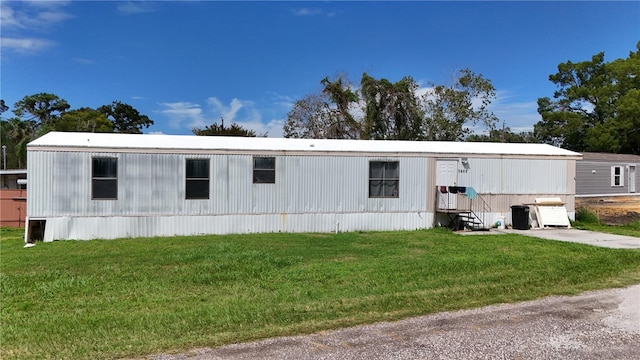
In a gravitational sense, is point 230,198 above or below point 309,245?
above

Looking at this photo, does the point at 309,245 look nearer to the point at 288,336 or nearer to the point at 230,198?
the point at 230,198

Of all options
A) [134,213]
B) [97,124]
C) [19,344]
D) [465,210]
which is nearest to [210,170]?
[134,213]

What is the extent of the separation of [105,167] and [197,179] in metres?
2.33

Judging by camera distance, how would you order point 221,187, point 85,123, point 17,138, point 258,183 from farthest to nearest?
point 17,138, point 85,123, point 258,183, point 221,187

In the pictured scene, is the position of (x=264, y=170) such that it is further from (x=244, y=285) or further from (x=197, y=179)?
(x=244, y=285)

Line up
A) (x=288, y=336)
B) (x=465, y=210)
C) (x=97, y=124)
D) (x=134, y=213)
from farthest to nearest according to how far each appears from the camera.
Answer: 1. (x=97, y=124)
2. (x=465, y=210)
3. (x=134, y=213)
4. (x=288, y=336)

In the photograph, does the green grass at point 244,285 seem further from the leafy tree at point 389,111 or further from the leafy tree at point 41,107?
the leafy tree at point 41,107

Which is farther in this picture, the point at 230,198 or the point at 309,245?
the point at 230,198

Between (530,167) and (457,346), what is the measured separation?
11.9m

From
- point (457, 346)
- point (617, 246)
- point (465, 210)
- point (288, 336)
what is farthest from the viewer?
point (465, 210)

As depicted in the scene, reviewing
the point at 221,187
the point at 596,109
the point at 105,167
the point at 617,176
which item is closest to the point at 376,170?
the point at 221,187

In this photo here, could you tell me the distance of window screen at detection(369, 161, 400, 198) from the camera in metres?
13.4

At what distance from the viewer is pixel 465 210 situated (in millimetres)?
13602

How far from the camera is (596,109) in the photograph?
3362 centimetres
